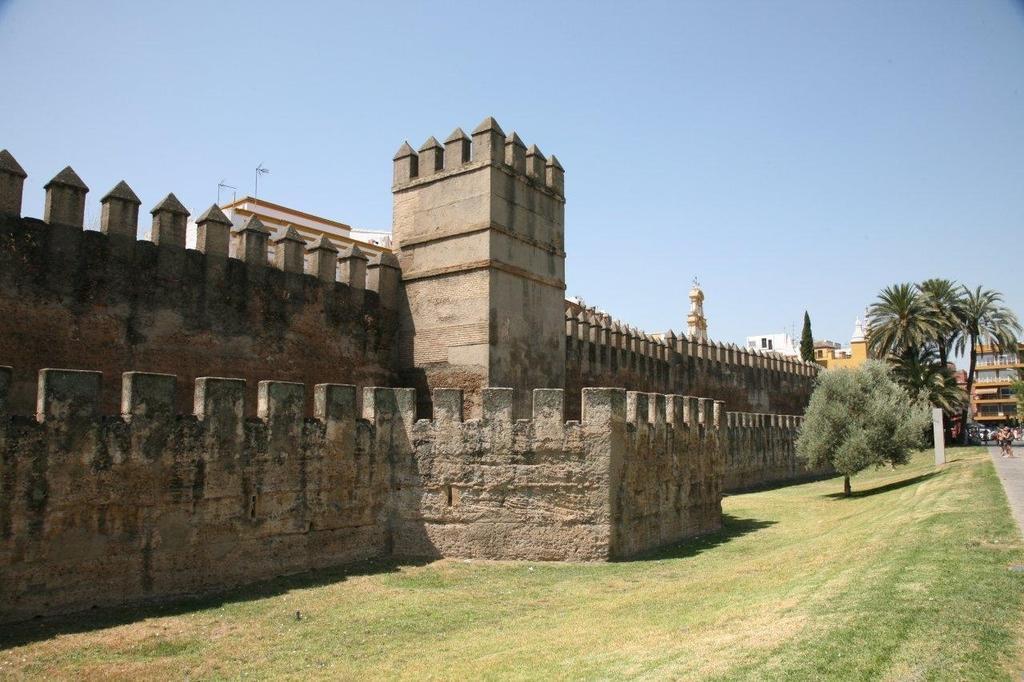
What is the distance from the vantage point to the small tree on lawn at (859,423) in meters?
22.1

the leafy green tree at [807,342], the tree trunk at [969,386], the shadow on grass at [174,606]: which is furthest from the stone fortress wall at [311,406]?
the leafy green tree at [807,342]

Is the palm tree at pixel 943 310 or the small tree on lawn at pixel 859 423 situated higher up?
the palm tree at pixel 943 310

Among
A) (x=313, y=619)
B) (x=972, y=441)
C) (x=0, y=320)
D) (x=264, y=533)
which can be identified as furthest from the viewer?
(x=972, y=441)

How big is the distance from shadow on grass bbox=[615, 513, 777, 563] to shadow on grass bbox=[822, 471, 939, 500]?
5709 millimetres

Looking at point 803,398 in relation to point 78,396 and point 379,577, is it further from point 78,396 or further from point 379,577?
point 78,396

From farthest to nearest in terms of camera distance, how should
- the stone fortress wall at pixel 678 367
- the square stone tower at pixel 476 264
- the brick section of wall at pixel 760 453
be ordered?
the brick section of wall at pixel 760 453, the stone fortress wall at pixel 678 367, the square stone tower at pixel 476 264

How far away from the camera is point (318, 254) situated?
44.5ft

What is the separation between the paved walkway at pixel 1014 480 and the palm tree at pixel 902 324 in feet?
39.2

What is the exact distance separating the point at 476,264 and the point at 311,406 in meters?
3.90

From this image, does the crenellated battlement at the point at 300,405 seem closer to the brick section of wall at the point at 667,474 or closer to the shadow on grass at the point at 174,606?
the brick section of wall at the point at 667,474

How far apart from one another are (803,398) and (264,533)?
108 feet

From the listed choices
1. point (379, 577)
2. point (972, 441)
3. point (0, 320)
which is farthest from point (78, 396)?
point (972, 441)

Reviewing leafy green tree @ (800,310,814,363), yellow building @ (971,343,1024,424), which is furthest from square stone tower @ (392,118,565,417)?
yellow building @ (971,343,1024,424)

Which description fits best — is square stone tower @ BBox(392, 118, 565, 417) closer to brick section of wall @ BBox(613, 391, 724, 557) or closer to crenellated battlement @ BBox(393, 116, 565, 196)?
crenellated battlement @ BBox(393, 116, 565, 196)
